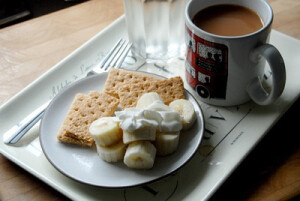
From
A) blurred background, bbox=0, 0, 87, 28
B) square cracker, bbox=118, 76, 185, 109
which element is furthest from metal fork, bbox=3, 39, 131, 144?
blurred background, bbox=0, 0, 87, 28

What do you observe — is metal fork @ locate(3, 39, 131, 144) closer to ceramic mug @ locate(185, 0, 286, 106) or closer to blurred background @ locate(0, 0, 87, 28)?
ceramic mug @ locate(185, 0, 286, 106)

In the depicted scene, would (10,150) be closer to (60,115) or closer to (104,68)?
(60,115)

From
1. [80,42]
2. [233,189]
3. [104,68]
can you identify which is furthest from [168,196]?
[80,42]

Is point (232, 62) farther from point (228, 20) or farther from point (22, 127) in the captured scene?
point (22, 127)

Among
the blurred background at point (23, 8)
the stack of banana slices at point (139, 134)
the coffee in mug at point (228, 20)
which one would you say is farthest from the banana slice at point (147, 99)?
the blurred background at point (23, 8)

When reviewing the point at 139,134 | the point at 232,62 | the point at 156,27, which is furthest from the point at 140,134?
the point at 156,27

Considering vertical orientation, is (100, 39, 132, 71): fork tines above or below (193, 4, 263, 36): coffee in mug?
below

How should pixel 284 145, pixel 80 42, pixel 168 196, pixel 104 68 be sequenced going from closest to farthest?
pixel 168 196, pixel 284 145, pixel 104 68, pixel 80 42
